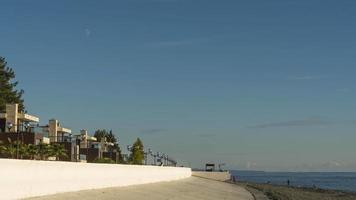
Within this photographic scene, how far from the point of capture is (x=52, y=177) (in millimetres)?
25594

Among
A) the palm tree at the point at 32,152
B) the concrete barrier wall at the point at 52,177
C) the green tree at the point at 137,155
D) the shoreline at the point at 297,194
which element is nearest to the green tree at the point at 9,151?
the palm tree at the point at 32,152

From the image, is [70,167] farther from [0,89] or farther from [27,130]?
[0,89]

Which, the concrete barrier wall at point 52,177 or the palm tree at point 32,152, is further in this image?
the palm tree at point 32,152

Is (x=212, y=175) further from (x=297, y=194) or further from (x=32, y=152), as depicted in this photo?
(x=32, y=152)

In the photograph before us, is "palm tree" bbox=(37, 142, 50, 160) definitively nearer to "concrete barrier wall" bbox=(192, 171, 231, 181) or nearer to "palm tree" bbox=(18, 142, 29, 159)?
"palm tree" bbox=(18, 142, 29, 159)

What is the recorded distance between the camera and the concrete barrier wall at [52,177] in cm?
2108

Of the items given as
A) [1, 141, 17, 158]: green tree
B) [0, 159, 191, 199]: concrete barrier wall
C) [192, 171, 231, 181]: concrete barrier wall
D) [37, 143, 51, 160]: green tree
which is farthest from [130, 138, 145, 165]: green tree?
[0, 159, 191, 199]: concrete barrier wall

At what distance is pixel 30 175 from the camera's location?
2308 centimetres

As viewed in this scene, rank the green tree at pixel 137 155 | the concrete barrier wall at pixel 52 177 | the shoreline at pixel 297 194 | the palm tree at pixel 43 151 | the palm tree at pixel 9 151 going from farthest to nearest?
the green tree at pixel 137 155 → the shoreline at pixel 297 194 → the palm tree at pixel 43 151 → the palm tree at pixel 9 151 → the concrete barrier wall at pixel 52 177

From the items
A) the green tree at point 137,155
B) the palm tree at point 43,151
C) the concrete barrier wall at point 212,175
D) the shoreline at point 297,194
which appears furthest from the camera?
the concrete barrier wall at point 212,175

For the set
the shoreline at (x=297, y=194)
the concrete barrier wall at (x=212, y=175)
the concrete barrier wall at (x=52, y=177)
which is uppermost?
the concrete barrier wall at (x=52, y=177)

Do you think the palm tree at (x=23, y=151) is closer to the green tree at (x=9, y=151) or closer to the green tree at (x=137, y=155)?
the green tree at (x=9, y=151)

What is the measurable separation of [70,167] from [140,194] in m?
7.74

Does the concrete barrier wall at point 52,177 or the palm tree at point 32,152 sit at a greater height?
the palm tree at point 32,152
